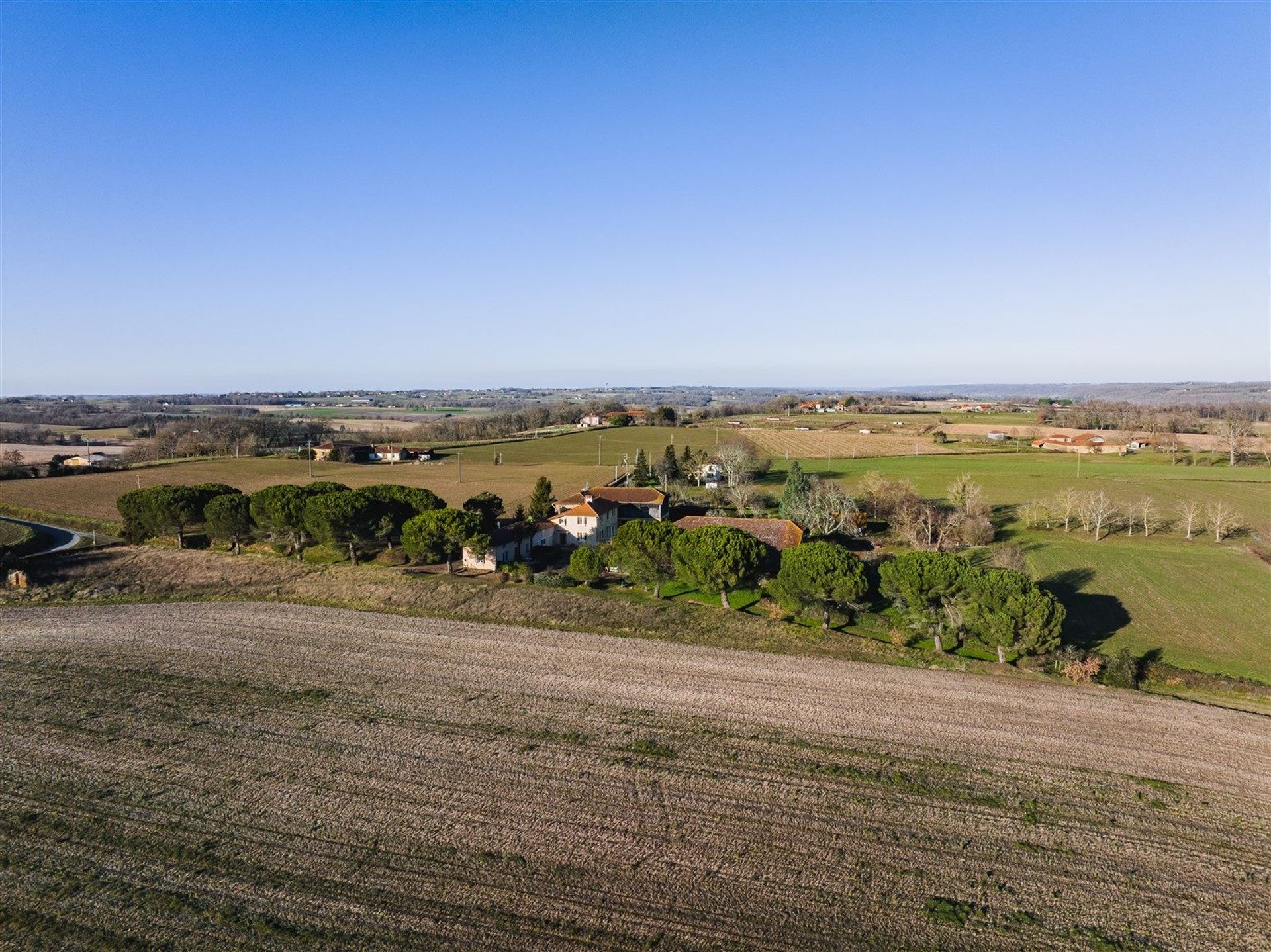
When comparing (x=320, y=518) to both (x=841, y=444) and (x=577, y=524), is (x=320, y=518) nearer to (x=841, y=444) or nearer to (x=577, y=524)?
(x=577, y=524)

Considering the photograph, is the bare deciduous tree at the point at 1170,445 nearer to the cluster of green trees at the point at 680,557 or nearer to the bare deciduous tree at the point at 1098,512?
the bare deciduous tree at the point at 1098,512

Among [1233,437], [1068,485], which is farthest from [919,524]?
[1233,437]

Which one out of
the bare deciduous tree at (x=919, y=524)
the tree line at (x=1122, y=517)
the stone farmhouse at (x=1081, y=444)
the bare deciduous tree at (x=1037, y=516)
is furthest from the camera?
the stone farmhouse at (x=1081, y=444)

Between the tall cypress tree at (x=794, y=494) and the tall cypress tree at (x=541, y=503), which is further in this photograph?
the tall cypress tree at (x=794, y=494)

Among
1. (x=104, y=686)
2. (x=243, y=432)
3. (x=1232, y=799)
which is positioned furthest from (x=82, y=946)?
(x=243, y=432)

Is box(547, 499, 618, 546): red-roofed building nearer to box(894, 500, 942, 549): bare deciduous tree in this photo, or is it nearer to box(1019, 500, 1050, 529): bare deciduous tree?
box(894, 500, 942, 549): bare deciduous tree

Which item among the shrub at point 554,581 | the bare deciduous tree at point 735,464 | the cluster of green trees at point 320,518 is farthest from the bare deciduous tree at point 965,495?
the cluster of green trees at point 320,518

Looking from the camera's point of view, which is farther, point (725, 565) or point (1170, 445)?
point (1170, 445)
